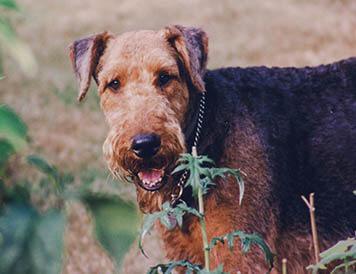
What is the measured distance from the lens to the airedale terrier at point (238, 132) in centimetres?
298

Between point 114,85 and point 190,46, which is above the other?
point 190,46

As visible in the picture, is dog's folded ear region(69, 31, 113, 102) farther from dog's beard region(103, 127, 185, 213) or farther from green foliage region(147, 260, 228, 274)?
green foliage region(147, 260, 228, 274)

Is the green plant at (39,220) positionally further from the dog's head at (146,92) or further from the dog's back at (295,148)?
the dog's back at (295,148)

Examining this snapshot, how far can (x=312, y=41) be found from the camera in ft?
35.7

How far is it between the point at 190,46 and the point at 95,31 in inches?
361

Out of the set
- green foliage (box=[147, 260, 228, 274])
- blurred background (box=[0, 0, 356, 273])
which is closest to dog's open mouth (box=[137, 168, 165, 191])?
blurred background (box=[0, 0, 356, 273])

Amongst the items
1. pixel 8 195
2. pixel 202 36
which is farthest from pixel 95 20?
pixel 8 195

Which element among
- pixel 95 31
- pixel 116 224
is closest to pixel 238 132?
pixel 116 224

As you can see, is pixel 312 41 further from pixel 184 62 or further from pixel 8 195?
pixel 8 195

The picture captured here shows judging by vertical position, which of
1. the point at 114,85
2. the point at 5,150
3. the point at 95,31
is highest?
the point at 5,150

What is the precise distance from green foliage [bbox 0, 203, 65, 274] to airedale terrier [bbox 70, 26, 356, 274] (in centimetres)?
160

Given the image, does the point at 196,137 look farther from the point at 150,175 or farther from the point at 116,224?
the point at 116,224

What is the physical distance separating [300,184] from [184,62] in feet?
2.98

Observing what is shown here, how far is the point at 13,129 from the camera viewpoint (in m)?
1.11
